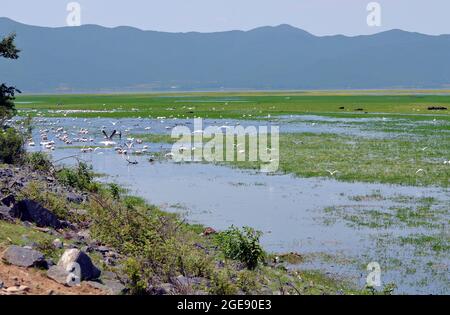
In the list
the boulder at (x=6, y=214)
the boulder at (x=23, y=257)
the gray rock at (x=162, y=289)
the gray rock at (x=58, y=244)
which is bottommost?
the gray rock at (x=162, y=289)

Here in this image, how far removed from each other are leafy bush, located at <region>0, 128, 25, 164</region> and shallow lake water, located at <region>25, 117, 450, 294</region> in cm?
500

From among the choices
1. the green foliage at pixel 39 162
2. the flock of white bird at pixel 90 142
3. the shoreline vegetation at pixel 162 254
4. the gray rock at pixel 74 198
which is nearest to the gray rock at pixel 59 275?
the shoreline vegetation at pixel 162 254

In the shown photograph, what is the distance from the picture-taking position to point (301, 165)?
35.5m

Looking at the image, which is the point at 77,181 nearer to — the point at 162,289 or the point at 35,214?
the point at 35,214

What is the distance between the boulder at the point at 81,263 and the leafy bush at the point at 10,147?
16.8m

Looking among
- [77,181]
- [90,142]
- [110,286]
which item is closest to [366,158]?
[77,181]

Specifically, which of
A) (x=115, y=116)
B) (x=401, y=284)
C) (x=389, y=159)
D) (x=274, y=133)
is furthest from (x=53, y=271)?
(x=115, y=116)

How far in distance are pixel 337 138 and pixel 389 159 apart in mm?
12874

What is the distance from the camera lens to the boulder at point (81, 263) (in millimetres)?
12273

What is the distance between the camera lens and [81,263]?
12.4 meters

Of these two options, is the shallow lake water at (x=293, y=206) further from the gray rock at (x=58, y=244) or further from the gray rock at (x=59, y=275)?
the gray rock at (x=59, y=275)

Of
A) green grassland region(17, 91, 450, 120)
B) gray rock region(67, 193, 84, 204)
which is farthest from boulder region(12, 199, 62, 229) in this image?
green grassland region(17, 91, 450, 120)
